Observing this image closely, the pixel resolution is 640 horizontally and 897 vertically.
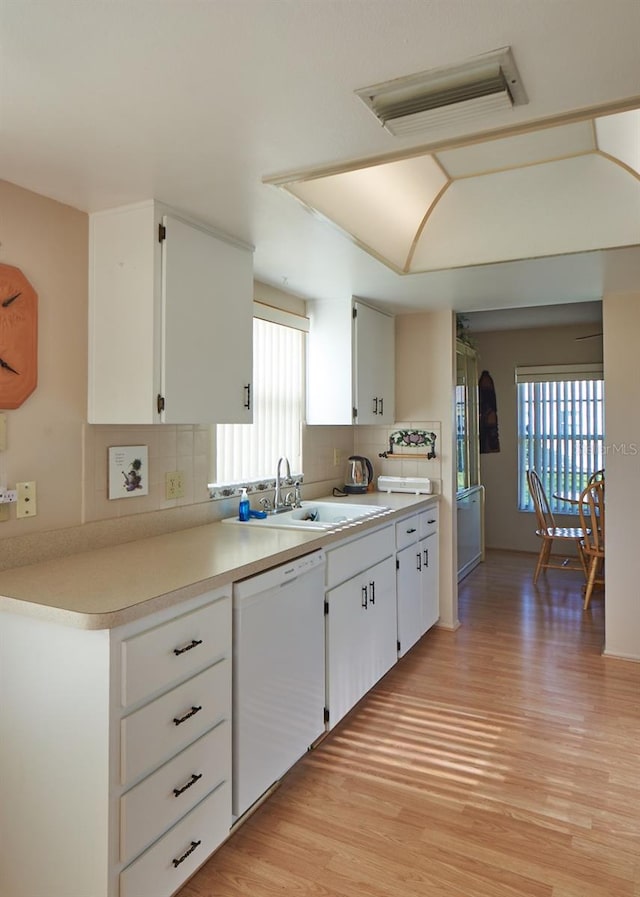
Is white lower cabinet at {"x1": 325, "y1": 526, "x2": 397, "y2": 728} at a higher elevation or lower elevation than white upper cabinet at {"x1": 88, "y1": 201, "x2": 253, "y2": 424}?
lower

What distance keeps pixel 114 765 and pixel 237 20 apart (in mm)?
1682

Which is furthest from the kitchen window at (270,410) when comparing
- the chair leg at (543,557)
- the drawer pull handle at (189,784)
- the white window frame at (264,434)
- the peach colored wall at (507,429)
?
the peach colored wall at (507,429)

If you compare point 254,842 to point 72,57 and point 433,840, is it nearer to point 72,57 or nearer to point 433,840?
point 433,840

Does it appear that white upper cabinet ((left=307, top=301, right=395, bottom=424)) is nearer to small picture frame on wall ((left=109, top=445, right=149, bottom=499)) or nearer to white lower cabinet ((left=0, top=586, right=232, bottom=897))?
small picture frame on wall ((left=109, top=445, right=149, bottom=499))

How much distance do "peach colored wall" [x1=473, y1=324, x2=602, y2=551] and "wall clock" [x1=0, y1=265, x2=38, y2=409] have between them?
5.21m

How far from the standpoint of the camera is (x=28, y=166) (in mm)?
1801

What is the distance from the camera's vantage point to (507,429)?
6.59 meters

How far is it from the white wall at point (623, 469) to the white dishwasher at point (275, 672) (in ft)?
6.93

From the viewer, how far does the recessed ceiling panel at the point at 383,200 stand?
228cm

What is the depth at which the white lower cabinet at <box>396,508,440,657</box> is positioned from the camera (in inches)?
133

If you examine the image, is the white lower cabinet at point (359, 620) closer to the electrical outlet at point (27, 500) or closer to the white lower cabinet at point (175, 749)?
the white lower cabinet at point (175, 749)

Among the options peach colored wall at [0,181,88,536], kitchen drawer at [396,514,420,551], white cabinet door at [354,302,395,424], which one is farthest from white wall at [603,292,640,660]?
peach colored wall at [0,181,88,536]

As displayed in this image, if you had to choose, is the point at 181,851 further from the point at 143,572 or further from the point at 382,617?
the point at 382,617

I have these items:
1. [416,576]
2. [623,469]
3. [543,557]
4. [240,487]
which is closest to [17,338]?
[240,487]
